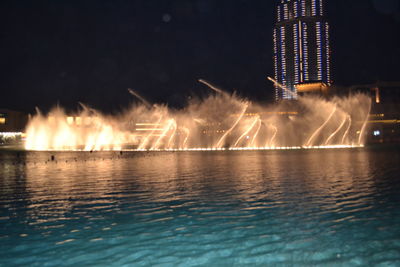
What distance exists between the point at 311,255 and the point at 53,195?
40.2 ft

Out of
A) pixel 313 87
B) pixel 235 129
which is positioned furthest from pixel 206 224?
pixel 313 87

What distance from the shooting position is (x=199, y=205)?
13.8 metres

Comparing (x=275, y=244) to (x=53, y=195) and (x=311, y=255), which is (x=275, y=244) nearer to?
(x=311, y=255)

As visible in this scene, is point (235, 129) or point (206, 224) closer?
point (206, 224)

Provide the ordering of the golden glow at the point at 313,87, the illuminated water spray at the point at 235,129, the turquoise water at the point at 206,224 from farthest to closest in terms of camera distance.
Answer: the golden glow at the point at 313,87
the illuminated water spray at the point at 235,129
the turquoise water at the point at 206,224

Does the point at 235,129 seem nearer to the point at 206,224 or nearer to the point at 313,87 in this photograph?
the point at 313,87

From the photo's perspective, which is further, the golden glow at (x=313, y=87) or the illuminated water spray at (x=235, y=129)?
the golden glow at (x=313, y=87)

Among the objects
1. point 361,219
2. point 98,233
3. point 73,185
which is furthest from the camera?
point 73,185

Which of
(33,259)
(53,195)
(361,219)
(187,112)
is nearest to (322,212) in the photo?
(361,219)

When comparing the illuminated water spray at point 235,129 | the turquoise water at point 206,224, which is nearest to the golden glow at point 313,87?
the illuminated water spray at point 235,129

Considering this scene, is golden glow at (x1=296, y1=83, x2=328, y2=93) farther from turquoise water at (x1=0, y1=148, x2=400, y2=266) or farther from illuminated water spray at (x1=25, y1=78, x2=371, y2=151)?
turquoise water at (x1=0, y1=148, x2=400, y2=266)

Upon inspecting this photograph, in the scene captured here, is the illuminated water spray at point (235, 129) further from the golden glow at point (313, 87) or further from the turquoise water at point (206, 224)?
the turquoise water at point (206, 224)

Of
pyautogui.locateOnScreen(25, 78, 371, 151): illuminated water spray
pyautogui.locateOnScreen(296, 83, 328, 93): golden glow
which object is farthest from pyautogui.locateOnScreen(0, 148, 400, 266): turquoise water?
pyautogui.locateOnScreen(296, 83, 328, 93): golden glow

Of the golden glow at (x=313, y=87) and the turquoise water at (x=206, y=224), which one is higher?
the golden glow at (x=313, y=87)
